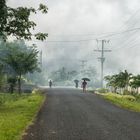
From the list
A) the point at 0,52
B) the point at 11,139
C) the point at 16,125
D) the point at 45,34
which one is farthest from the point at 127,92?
the point at 0,52

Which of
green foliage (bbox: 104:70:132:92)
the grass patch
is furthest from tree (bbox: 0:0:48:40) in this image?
green foliage (bbox: 104:70:132:92)

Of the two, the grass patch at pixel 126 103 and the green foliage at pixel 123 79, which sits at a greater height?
the green foliage at pixel 123 79

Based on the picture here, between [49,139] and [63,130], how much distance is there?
281 centimetres

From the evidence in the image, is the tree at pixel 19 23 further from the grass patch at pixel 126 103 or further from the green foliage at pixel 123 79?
the green foliage at pixel 123 79

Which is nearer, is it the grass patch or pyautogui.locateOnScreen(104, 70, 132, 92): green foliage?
the grass patch

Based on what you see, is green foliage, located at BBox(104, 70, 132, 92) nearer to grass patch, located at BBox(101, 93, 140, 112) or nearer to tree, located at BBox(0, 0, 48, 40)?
grass patch, located at BBox(101, 93, 140, 112)

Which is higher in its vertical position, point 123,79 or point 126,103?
point 123,79

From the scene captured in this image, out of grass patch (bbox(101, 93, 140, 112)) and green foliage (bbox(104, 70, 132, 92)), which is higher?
green foliage (bbox(104, 70, 132, 92))

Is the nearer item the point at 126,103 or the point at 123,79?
the point at 126,103

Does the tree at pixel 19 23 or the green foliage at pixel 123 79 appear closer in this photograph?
the tree at pixel 19 23

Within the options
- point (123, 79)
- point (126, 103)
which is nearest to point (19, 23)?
point (126, 103)

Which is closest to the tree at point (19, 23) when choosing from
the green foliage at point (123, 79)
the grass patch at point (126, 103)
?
the grass patch at point (126, 103)

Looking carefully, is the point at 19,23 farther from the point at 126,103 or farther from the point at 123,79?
the point at 123,79

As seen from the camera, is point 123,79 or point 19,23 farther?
point 123,79
